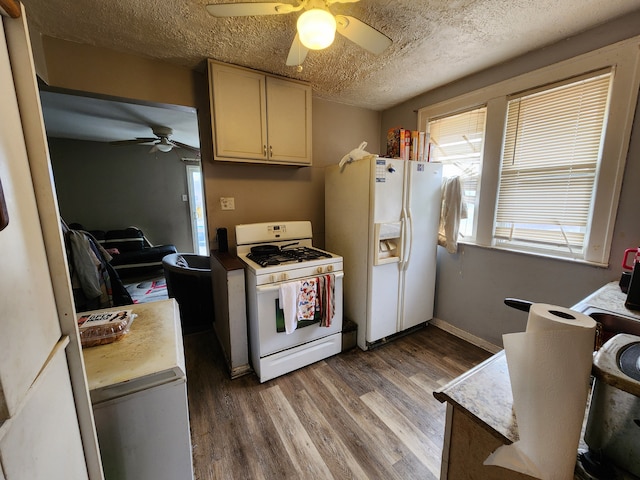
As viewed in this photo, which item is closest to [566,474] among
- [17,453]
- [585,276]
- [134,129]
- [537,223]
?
[17,453]

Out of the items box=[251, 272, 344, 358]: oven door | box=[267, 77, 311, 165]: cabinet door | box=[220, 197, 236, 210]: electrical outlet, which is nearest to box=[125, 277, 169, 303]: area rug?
box=[220, 197, 236, 210]: electrical outlet

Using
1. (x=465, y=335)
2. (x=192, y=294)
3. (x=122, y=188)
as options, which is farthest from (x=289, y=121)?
(x=122, y=188)

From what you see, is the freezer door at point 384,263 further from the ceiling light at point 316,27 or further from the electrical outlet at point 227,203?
the electrical outlet at point 227,203

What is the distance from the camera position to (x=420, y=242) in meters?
2.49

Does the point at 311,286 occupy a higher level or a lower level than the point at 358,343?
higher

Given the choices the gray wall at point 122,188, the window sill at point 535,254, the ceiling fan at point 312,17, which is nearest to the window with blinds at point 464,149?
the window sill at point 535,254

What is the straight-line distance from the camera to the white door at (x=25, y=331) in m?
0.44

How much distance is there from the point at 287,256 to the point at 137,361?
4.45 feet

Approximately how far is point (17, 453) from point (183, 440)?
66cm

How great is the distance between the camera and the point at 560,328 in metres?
0.52

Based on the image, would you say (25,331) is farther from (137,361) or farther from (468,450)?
(468,450)

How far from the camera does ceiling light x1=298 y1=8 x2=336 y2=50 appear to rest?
3.78ft

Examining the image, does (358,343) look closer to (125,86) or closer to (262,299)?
(262,299)

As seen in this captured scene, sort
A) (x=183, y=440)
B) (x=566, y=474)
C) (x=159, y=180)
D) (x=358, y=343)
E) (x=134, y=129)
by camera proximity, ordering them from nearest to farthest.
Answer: (x=566, y=474), (x=183, y=440), (x=358, y=343), (x=134, y=129), (x=159, y=180)
